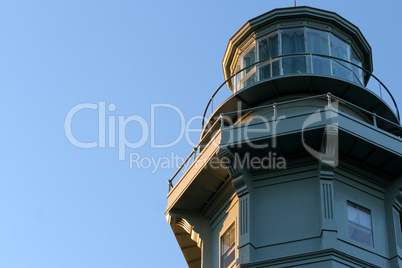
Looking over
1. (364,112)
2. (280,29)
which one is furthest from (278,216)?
Result: (280,29)

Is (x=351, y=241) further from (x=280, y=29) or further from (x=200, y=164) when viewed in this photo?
(x=280, y=29)

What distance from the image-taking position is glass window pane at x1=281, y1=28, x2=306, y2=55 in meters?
29.0

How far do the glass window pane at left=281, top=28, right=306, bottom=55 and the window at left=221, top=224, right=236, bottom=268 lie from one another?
23.3 ft

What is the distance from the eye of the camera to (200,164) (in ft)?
86.3

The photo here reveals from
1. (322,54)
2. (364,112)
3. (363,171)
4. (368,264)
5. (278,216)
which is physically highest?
(322,54)

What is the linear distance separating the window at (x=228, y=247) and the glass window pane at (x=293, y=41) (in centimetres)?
710

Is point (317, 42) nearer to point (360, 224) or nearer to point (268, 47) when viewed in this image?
point (268, 47)

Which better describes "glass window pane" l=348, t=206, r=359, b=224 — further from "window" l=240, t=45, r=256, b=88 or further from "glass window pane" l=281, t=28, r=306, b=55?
"glass window pane" l=281, t=28, r=306, b=55

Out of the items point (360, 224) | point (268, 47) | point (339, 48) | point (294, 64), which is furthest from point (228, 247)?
point (339, 48)

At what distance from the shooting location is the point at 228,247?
2570cm

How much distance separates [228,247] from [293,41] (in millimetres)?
8293

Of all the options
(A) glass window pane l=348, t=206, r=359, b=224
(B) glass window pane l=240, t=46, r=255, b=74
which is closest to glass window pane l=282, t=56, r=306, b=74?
(B) glass window pane l=240, t=46, r=255, b=74

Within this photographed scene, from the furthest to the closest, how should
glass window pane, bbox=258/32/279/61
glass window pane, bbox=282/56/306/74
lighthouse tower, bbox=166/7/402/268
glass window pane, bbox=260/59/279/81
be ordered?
glass window pane, bbox=258/32/279/61 → glass window pane, bbox=260/59/279/81 → glass window pane, bbox=282/56/306/74 → lighthouse tower, bbox=166/7/402/268

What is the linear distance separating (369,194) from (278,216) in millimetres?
3132
